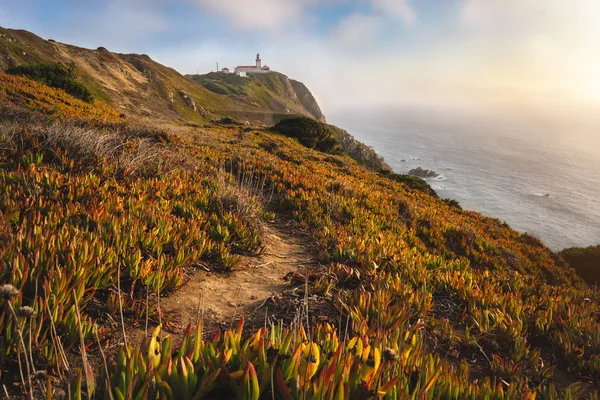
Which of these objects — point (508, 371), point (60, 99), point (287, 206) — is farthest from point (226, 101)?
point (508, 371)

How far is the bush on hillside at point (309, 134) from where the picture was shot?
3358 centimetres

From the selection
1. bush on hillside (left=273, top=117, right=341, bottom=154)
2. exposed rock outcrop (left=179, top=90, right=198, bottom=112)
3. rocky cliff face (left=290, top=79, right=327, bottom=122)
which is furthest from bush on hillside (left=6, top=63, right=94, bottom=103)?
rocky cliff face (left=290, top=79, right=327, bottom=122)

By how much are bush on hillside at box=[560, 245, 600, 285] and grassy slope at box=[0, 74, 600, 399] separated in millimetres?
18734

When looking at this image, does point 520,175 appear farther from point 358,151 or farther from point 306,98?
point 306,98

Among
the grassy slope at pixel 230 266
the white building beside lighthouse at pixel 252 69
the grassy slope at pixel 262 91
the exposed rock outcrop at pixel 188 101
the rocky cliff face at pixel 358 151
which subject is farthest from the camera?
the white building beside lighthouse at pixel 252 69

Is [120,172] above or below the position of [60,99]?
below

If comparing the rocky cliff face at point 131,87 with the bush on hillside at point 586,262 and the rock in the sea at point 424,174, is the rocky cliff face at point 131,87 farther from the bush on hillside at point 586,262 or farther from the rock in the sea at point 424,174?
the rock in the sea at point 424,174

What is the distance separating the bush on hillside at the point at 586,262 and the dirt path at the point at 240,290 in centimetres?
2230

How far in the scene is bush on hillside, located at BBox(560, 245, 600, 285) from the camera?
64.7 feet

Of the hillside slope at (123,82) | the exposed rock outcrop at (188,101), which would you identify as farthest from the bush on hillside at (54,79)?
the exposed rock outcrop at (188,101)

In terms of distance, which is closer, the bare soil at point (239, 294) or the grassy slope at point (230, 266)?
the grassy slope at point (230, 266)

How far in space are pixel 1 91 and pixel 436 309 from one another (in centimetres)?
2210

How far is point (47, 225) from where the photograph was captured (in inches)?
129

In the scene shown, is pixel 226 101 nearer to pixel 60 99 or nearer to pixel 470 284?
pixel 60 99
